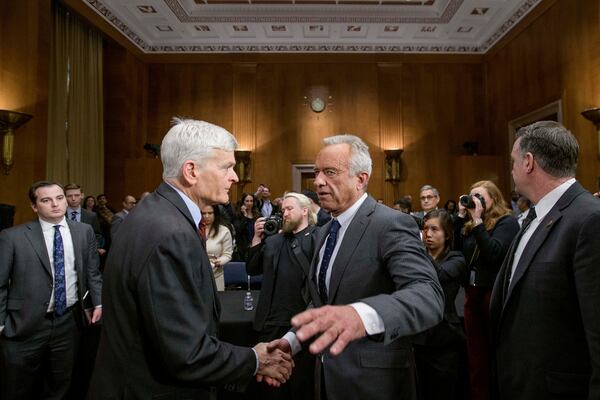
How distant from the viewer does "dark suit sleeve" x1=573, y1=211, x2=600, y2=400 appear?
1.33m

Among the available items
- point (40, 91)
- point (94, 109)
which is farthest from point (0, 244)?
point (94, 109)

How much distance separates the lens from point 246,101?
34.1 feet

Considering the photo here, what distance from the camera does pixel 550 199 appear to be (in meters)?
1.65

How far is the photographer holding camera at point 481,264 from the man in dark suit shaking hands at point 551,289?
39.5 inches

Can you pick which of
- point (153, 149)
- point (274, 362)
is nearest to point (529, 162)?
point (274, 362)

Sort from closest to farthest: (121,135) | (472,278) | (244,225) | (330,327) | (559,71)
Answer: (330,327)
(472,278)
(244,225)
(559,71)
(121,135)

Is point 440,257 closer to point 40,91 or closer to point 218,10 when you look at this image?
point 40,91

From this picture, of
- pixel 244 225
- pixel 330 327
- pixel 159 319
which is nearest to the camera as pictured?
pixel 330 327

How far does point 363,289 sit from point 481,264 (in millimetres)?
1602

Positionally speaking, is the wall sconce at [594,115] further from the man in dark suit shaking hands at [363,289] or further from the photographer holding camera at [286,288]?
the man in dark suit shaking hands at [363,289]

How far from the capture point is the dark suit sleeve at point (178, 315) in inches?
49.1

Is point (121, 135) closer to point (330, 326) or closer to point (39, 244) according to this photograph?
point (39, 244)

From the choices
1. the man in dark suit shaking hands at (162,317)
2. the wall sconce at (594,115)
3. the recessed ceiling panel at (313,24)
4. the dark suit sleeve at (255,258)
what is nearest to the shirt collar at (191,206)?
the man in dark suit shaking hands at (162,317)

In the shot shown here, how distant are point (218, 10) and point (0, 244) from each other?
7165 mm
